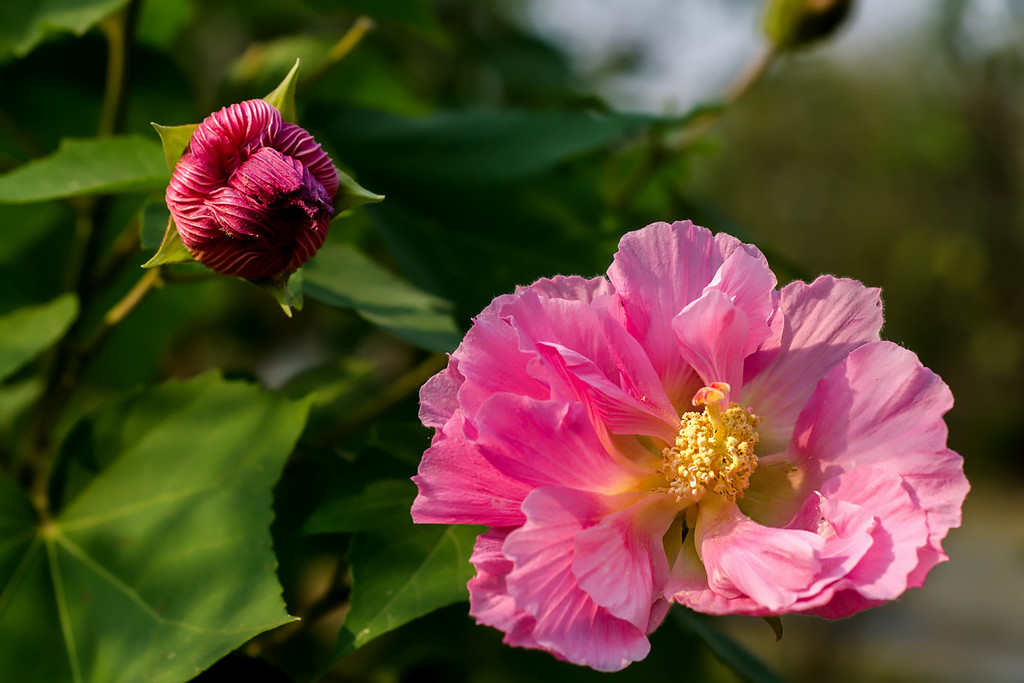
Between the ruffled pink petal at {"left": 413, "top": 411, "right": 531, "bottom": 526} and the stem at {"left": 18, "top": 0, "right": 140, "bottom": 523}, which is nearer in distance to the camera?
the ruffled pink petal at {"left": 413, "top": 411, "right": 531, "bottom": 526}

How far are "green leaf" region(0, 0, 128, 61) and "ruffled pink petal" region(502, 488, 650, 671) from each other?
52 cm

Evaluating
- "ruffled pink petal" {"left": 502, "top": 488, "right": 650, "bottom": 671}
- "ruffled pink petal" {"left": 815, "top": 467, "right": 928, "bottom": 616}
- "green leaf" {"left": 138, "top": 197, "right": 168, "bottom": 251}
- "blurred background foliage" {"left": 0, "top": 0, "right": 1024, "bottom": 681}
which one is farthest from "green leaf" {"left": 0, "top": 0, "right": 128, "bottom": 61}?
"ruffled pink petal" {"left": 815, "top": 467, "right": 928, "bottom": 616}

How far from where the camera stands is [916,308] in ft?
24.2

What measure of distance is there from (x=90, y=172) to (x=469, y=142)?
40cm

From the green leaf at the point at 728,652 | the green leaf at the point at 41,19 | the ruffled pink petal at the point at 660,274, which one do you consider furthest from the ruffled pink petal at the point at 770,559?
the green leaf at the point at 41,19

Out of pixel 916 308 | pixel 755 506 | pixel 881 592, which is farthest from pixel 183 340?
pixel 916 308

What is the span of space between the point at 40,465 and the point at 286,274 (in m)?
0.44

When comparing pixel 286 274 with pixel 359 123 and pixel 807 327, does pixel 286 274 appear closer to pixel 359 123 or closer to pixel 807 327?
pixel 807 327

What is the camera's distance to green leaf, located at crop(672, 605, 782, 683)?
64 cm

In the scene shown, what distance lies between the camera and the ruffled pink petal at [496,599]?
0.41m

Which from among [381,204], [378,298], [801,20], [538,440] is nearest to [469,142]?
[381,204]

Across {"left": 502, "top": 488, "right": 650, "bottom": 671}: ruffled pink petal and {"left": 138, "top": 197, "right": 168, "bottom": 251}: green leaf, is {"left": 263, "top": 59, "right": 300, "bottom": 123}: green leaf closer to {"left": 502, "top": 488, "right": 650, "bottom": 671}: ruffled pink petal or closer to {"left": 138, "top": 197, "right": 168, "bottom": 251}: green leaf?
{"left": 138, "top": 197, "right": 168, "bottom": 251}: green leaf

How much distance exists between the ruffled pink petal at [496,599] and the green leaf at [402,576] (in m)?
0.06

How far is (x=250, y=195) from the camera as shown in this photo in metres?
0.45
